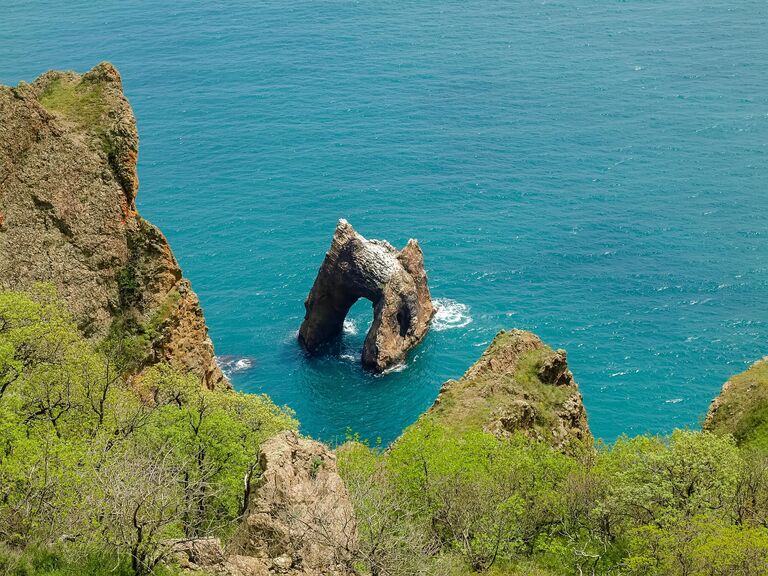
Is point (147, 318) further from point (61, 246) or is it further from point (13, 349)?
point (13, 349)

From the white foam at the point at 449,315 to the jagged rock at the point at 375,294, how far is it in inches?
72.2

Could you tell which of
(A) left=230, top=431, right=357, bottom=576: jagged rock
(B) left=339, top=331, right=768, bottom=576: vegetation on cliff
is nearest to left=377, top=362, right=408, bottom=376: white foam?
(B) left=339, top=331, right=768, bottom=576: vegetation on cliff

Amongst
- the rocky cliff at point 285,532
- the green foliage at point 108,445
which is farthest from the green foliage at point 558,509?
the green foliage at point 108,445

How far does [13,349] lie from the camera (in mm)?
49719

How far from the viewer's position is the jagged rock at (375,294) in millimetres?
110812

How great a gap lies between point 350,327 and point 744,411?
59.1m

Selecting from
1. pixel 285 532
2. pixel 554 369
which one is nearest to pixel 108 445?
pixel 285 532

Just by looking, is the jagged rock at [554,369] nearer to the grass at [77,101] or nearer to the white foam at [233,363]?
the grass at [77,101]

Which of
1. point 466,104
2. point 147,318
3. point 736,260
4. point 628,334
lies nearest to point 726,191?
point 736,260

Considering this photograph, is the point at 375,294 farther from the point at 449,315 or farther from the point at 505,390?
the point at 505,390

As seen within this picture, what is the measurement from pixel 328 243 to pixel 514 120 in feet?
172

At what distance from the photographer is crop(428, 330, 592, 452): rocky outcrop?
235 feet

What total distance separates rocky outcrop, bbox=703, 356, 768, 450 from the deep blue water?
2040 centimetres

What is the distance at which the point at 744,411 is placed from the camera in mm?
72125
